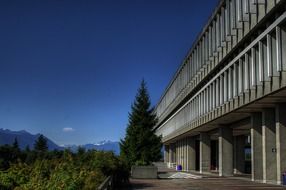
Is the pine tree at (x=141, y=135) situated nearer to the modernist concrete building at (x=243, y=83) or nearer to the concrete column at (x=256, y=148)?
the modernist concrete building at (x=243, y=83)

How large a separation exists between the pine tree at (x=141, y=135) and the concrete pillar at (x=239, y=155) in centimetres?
976

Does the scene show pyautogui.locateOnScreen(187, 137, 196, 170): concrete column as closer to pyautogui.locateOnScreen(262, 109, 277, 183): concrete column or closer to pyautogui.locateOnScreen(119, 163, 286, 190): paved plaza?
pyautogui.locateOnScreen(119, 163, 286, 190): paved plaza

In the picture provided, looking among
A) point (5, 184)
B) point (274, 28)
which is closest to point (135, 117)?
point (274, 28)

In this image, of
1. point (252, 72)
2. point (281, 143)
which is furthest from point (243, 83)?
point (281, 143)

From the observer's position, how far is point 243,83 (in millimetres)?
36906

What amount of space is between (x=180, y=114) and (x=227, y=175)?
25.7m

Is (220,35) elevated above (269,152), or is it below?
above

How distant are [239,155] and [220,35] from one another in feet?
68.1

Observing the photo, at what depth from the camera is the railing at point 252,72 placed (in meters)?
29.2

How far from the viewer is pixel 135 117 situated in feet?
192

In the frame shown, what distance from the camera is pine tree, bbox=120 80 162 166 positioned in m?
54.9

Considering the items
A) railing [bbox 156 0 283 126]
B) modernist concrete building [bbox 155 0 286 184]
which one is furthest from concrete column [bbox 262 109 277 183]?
railing [bbox 156 0 283 126]

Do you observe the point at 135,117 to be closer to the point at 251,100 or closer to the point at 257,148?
the point at 257,148

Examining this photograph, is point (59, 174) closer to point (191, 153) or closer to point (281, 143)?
point (281, 143)
